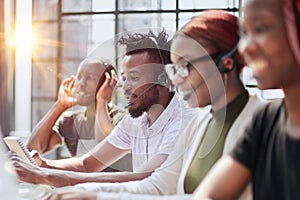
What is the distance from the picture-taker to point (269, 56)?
1.34 meters

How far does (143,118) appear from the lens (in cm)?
187

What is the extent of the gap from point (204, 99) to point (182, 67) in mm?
117

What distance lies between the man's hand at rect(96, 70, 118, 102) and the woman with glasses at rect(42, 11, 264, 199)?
286 mm

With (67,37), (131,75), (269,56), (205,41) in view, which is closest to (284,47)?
(269,56)

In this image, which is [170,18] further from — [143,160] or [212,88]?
[143,160]

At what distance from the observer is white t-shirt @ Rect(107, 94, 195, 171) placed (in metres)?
1.76

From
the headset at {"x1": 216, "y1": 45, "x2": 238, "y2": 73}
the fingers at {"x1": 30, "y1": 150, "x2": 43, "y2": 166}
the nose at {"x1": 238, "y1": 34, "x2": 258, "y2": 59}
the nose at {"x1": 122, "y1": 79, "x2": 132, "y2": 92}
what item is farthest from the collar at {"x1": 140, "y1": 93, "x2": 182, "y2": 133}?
the fingers at {"x1": 30, "y1": 150, "x2": 43, "y2": 166}

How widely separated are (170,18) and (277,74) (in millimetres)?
545

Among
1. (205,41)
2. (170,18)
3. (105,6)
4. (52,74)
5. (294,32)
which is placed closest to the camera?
(294,32)

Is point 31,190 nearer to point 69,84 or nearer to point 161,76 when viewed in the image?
point 69,84

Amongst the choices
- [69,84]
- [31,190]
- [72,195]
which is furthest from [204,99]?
[31,190]

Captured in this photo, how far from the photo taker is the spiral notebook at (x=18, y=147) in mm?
2057

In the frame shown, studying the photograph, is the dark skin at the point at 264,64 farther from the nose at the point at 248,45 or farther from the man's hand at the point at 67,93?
the man's hand at the point at 67,93

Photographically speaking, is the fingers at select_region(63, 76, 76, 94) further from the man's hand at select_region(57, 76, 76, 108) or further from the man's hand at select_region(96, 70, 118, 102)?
the man's hand at select_region(96, 70, 118, 102)
